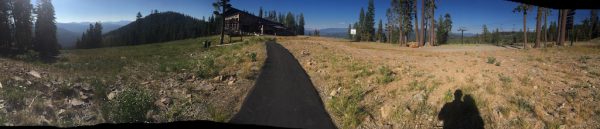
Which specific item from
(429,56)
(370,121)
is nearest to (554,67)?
(429,56)

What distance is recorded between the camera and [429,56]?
11961 millimetres

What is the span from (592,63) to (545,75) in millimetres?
1673

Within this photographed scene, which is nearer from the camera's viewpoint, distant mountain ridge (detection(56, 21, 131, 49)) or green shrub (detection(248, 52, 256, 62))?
distant mountain ridge (detection(56, 21, 131, 49))

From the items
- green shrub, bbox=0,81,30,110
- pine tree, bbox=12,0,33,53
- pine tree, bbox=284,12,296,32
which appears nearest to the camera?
pine tree, bbox=12,0,33,53

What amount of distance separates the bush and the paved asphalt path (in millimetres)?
760

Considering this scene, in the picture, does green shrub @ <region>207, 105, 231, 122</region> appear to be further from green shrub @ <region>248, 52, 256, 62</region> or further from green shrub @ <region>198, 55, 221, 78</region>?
green shrub @ <region>248, 52, 256, 62</region>

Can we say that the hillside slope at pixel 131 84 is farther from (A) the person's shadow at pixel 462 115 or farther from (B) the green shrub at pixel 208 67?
(A) the person's shadow at pixel 462 115

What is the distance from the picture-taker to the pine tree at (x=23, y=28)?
2.56m

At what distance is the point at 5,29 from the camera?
2562 mm

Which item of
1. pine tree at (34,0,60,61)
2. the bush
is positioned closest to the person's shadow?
the bush

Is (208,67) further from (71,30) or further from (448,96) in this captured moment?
(448,96)

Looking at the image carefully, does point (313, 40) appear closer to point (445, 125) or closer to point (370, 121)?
point (370, 121)

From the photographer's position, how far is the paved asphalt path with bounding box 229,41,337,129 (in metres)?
3.64

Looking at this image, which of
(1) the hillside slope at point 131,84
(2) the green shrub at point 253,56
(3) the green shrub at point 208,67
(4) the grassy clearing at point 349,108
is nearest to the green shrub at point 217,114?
(1) the hillside slope at point 131,84
